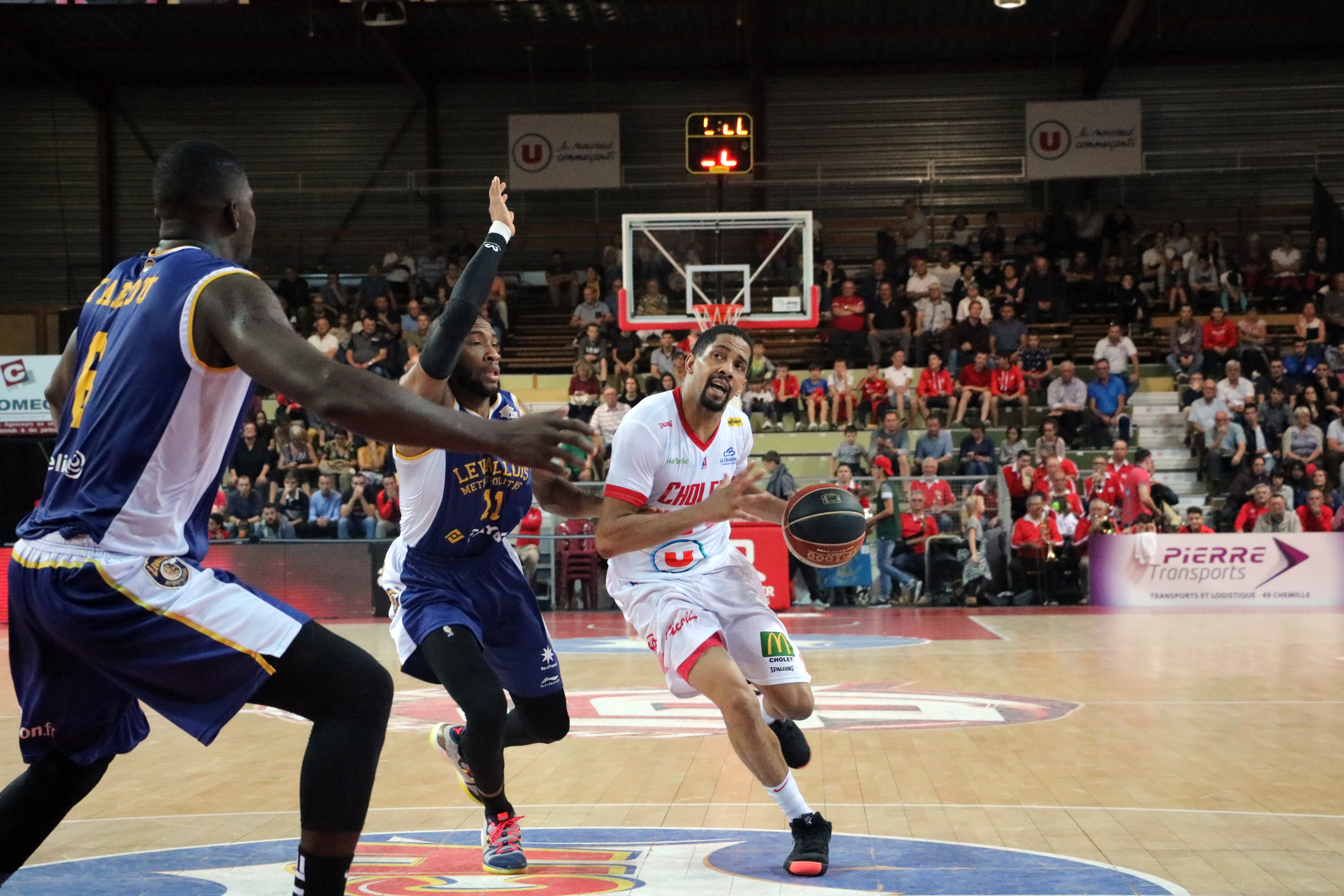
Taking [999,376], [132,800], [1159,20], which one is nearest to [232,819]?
[132,800]

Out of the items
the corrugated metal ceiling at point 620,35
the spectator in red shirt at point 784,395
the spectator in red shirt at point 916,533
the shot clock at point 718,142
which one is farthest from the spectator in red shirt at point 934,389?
the corrugated metal ceiling at point 620,35

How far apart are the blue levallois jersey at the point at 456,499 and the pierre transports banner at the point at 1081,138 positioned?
68.6ft

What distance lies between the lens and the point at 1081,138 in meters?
24.5

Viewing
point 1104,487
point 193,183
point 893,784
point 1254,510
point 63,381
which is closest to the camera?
point 193,183

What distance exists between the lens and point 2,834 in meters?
3.15

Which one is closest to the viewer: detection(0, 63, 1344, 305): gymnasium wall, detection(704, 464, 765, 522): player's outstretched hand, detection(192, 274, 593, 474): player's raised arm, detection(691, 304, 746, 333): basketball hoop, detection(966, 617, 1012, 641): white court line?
detection(192, 274, 593, 474): player's raised arm

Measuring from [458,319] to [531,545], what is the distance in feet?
41.8

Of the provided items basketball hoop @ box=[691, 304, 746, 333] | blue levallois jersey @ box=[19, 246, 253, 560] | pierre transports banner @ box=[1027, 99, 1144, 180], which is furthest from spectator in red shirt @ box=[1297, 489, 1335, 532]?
blue levallois jersey @ box=[19, 246, 253, 560]

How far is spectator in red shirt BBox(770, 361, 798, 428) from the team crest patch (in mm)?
16593

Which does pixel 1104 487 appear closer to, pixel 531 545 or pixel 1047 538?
pixel 1047 538

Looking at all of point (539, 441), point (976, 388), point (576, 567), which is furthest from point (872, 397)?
point (539, 441)

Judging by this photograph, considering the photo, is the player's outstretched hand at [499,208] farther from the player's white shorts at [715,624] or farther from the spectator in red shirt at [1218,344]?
the spectator in red shirt at [1218,344]

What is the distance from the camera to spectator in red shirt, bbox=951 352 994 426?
19500 millimetres

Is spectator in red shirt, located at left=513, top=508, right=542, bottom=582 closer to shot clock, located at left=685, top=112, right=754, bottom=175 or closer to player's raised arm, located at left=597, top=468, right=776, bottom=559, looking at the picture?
shot clock, located at left=685, top=112, right=754, bottom=175
